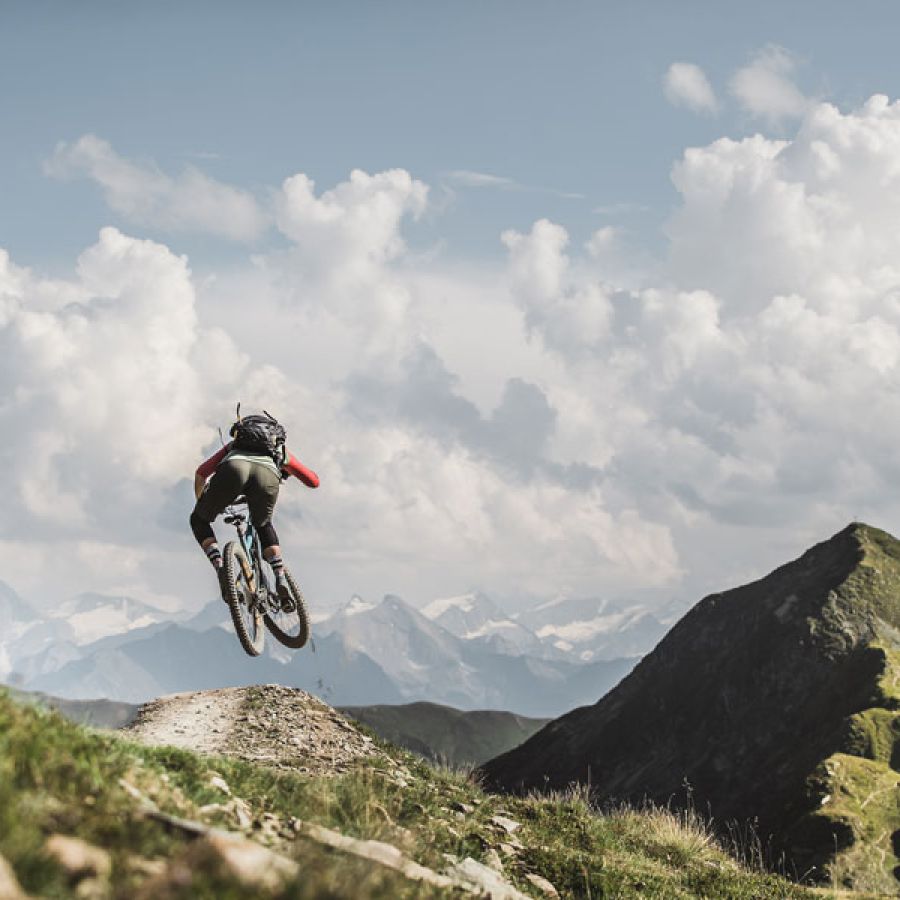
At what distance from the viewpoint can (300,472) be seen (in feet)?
56.2

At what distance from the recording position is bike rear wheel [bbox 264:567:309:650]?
1725cm

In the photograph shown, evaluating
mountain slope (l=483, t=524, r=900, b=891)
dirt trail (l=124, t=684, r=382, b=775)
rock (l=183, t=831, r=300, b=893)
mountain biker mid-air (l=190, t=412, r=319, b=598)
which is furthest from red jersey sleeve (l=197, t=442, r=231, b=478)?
mountain slope (l=483, t=524, r=900, b=891)

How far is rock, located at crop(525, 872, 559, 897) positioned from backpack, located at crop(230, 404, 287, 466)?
8327 mm

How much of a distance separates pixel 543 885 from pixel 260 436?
8724mm

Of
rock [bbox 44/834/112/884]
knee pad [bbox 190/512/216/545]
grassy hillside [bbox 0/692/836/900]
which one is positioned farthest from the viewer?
knee pad [bbox 190/512/216/545]

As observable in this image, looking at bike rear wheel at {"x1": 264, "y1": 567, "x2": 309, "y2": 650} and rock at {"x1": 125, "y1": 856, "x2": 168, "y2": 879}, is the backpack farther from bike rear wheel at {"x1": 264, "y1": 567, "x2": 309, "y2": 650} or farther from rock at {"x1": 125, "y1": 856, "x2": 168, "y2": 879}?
rock at {"x1": 125, "y1": 856, "x2": 168, "y2": 879}

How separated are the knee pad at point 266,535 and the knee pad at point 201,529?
0.87 m

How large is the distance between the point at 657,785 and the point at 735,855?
151m

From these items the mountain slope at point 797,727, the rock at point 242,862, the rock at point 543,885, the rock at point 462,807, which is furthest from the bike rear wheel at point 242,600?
the mountain slope at point 797,727

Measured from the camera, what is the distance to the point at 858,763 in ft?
367

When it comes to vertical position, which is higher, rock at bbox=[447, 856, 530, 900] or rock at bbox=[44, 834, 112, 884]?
rock at bbox=[44, 834, 112, 884]

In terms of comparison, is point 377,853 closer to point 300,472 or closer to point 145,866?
point 145,866

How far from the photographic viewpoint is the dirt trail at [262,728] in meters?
16.2

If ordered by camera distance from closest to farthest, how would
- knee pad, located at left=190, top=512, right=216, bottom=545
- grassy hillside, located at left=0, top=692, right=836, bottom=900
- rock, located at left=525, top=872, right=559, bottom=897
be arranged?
grassy hillside, located at left=0, top=692, right=836, bottom=900, rock, located at left=525, top=872, right=559, bottom=897, knee pad, located at left=190, top=512, right=216, bottom=545
